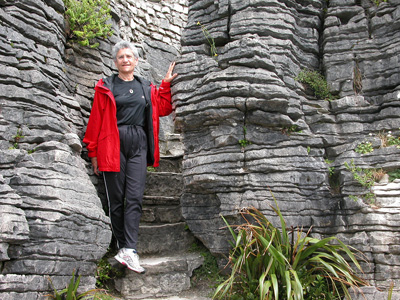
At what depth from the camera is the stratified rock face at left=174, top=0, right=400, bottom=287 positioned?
4.93m

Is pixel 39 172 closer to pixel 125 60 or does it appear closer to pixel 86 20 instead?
pixel 125 60

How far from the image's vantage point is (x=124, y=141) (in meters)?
5.21

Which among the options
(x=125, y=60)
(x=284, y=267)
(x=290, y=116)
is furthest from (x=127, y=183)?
(x=290, y=116)

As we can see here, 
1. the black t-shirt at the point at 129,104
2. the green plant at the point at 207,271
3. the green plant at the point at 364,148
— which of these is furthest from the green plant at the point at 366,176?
the black t-shirt at the point at 129,104

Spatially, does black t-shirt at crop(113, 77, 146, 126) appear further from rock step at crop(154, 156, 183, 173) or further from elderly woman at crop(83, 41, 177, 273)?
rock step at crop(154, 156, 183, 173)

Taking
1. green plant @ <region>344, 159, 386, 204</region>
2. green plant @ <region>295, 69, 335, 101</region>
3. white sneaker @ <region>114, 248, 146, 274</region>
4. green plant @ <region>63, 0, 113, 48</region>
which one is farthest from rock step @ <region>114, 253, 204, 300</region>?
Result: green plant @ <region>63, 0, 113, 48</region>

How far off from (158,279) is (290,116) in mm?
2872

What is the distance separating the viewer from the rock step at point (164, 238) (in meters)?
5.59

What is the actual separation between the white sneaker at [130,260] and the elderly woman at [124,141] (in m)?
0.02

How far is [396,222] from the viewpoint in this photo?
14.7ft

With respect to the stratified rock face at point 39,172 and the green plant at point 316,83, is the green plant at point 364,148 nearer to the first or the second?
the green plant at point 316,83

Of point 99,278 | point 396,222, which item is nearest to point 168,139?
point 99,278

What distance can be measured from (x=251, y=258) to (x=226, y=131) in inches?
68.1

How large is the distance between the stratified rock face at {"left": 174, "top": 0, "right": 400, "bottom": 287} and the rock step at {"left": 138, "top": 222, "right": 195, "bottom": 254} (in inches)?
14.9
